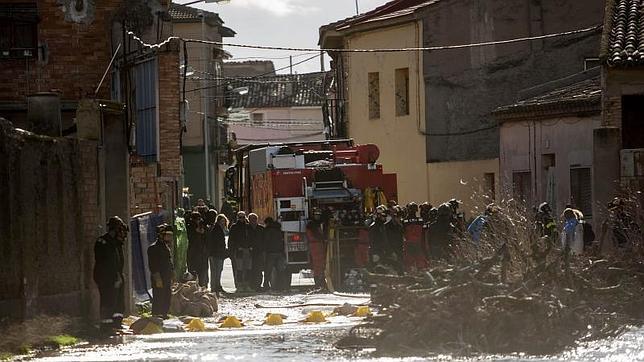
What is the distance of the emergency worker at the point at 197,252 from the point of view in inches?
1350

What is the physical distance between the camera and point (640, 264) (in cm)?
2420

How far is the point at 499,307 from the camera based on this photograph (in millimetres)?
20219

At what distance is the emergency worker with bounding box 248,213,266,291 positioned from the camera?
3631cm

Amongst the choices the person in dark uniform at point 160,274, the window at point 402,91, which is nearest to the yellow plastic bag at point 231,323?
the person in dark uniform at point 160,274

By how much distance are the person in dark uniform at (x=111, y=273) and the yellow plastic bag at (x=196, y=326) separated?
1165mm

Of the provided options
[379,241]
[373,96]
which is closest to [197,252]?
[379,241]

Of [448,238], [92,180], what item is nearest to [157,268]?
[92,180]

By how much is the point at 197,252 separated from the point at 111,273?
984cm

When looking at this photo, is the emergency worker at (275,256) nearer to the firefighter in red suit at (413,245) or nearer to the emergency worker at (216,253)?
the emergency worker at (216,253)

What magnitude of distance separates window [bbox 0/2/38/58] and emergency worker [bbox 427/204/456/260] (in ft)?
29.9

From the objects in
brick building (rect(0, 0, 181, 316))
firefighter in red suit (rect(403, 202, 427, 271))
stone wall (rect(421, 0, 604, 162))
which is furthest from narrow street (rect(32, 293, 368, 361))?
stone wall (rect(421, 0, 604, 162))

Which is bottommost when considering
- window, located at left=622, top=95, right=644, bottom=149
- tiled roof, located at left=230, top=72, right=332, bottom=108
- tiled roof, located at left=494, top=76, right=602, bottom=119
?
window, located at left=622, top=95, right=644, bottom=149

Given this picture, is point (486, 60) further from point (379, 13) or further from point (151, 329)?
point (151, 329)

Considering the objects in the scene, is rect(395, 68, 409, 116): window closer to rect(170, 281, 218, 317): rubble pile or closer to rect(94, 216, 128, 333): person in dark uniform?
rect(170, 281, 218, 317): rubble pile
